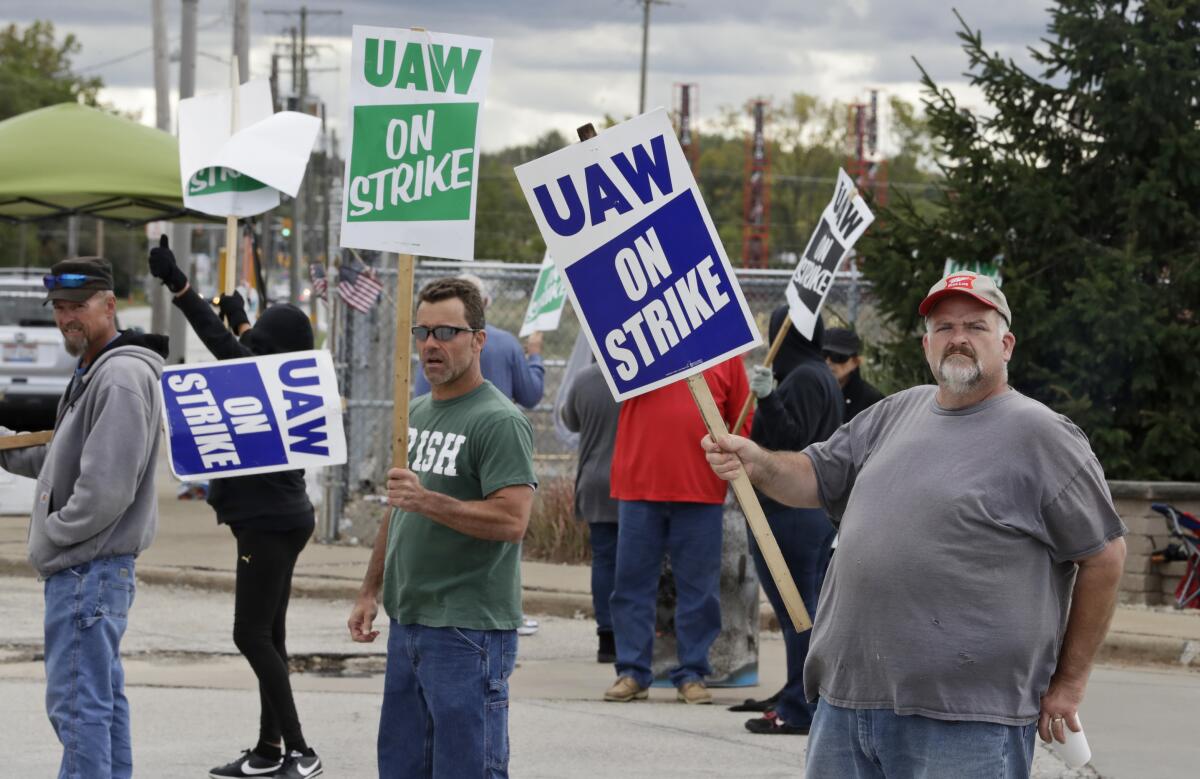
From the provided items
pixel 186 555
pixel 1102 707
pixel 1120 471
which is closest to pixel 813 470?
pixel 1102 707

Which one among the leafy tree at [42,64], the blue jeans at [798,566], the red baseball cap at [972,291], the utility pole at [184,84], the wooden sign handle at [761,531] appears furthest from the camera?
the leafy tree at [42,64]

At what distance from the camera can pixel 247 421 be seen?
648cm

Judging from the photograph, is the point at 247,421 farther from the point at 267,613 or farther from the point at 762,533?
the point at 762,533

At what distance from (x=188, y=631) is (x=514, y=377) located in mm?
2560

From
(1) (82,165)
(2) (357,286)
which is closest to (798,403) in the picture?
(2) (357,286)

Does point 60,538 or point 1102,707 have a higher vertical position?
point 60,538

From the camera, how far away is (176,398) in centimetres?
646

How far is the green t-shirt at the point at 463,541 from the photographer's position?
5.09m

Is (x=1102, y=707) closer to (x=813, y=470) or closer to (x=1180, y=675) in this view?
(x=1180, y=675)

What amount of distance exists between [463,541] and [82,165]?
989 cm

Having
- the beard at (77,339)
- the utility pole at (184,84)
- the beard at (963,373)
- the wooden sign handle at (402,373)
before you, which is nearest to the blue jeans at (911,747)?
the beard at (963,373)

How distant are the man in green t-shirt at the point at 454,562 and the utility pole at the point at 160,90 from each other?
20.1 metres

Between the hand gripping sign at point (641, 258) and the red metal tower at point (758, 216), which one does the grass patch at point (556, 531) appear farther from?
the red metal tower at point (758, 216)

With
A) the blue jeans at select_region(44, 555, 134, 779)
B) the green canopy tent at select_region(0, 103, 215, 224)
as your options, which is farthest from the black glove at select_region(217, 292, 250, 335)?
the green canopy tent at select_region(0, 103, 215, 224)
